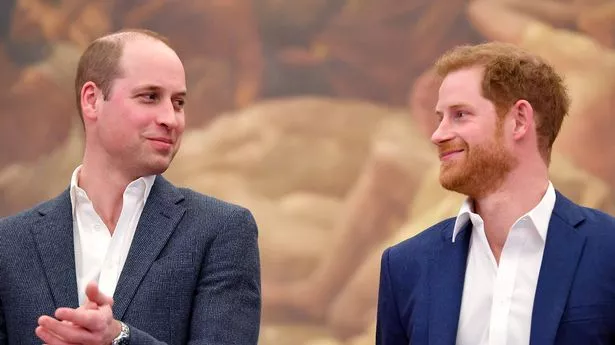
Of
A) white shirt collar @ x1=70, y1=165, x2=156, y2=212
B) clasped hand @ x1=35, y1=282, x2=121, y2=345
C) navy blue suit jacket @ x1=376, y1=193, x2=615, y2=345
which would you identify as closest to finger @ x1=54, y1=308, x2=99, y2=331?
clasped hand @ x1=35, y1=282, x2=121, y2=345

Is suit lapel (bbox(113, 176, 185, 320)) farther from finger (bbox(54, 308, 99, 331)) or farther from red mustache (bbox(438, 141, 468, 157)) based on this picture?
red mustache (bbox(438, 141, 468, 157))

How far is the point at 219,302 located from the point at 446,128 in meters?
0.91

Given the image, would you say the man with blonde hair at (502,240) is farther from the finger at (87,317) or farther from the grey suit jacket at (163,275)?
the finger at (87,317)

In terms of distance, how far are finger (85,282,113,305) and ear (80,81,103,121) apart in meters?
0.75

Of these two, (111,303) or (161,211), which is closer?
(111,303)

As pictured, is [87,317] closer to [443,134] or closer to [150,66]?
[150,66]

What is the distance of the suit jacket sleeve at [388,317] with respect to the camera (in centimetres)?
370

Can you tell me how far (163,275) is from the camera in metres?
3.41

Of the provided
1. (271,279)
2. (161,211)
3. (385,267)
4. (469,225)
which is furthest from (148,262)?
(271,279)

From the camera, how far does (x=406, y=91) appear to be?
8062 millimetres

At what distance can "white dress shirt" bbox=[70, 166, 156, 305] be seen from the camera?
11.3 feet

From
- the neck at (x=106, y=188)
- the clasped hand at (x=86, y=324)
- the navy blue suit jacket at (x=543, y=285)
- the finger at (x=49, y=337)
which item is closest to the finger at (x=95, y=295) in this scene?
the clasped hand at (x=86, y=324)

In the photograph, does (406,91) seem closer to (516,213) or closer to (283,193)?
(283,193)

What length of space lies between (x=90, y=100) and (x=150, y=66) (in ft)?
0.82
